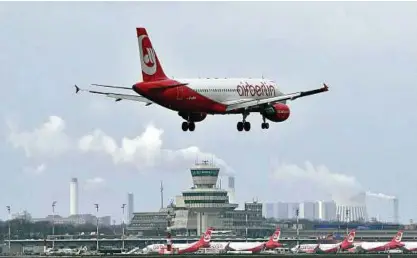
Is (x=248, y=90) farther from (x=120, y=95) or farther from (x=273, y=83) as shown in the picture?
(x=120, y=95)

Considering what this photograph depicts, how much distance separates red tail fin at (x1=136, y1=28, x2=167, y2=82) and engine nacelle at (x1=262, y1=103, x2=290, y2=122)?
48.3 feet

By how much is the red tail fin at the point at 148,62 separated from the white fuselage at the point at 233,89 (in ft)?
9.03

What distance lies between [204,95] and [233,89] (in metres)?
5.17

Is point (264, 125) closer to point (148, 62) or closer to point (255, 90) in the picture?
point (255, 90)

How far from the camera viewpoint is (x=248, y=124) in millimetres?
140250

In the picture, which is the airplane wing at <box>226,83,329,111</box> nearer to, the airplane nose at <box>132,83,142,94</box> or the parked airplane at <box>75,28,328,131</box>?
the parked airplane at <box>75,28,328,131</box>

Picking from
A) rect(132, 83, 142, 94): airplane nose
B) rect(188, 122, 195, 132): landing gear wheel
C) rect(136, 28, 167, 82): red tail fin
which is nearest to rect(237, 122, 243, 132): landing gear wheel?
rect(188, 122, 195, 132): landing gear wheel

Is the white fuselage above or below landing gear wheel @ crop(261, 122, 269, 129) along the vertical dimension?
above

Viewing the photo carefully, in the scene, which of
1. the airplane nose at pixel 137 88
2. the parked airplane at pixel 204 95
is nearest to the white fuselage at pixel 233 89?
the parked airplane at pixel 204 95

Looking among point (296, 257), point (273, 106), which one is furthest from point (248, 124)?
point (296, 257)

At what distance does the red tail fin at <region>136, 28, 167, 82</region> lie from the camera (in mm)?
131125

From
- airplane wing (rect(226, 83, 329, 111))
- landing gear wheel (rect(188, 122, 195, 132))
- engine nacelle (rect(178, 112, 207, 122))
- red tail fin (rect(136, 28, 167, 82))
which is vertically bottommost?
landing gear wheel (rect(188, 122, 195, 132))

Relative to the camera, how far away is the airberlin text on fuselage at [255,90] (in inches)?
5502

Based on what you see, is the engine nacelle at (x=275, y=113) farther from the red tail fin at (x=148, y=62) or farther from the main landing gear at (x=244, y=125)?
the red tail fin at (x=148, y=62)
